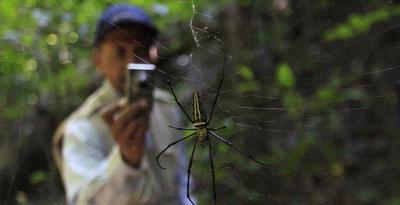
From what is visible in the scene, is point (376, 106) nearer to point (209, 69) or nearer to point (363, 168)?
point (363, 168)

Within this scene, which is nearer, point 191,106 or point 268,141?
point 191,106

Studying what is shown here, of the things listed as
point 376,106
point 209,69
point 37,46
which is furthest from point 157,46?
point 376,106

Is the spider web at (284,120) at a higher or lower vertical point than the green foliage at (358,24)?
lower

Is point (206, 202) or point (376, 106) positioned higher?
point (376, 106)

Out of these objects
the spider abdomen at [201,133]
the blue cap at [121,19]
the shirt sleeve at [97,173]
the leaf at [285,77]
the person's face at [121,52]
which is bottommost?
the shirt sleeve at [97,173]

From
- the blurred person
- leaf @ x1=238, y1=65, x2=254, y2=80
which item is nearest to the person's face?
the blurred person

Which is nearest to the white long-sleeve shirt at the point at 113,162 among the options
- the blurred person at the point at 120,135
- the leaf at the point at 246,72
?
the blurred person at the point at 120,135

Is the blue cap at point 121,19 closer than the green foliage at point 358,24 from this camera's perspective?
Yes

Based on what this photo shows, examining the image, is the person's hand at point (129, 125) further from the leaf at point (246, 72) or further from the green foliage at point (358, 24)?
the green foliage at point (358, 24)
